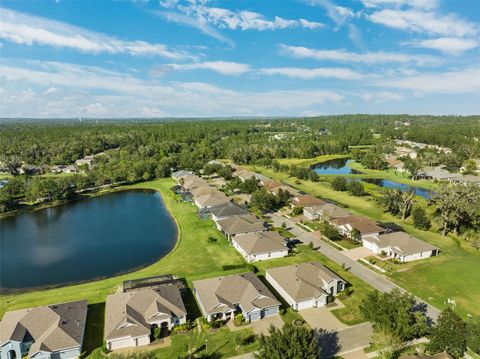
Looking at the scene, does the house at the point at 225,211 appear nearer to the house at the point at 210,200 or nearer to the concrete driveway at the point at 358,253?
the house at the point at 210,200

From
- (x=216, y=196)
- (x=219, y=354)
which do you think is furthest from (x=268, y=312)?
(x=216, y=196)

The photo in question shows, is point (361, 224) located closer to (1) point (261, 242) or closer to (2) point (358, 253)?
(2) point (358, 253)

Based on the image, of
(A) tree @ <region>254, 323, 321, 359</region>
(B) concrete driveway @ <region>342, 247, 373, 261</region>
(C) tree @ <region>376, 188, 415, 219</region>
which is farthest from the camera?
(C) tree @ <region>376, 188, 415, 219</region>

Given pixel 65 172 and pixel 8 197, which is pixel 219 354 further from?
pixel 65 172

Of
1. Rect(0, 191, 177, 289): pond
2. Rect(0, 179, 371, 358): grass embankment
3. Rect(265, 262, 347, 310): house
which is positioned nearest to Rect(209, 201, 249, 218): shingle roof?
Rect(0, 179, 371, 358): grass embankment

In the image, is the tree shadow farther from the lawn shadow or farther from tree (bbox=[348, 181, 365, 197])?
tree (bbox=[348, 181, 365, 197])

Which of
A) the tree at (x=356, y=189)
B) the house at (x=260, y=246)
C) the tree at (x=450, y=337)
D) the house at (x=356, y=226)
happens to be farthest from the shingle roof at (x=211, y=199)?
the tree at (x=450, y=337)

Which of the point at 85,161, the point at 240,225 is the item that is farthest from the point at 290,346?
the point at 85,161
